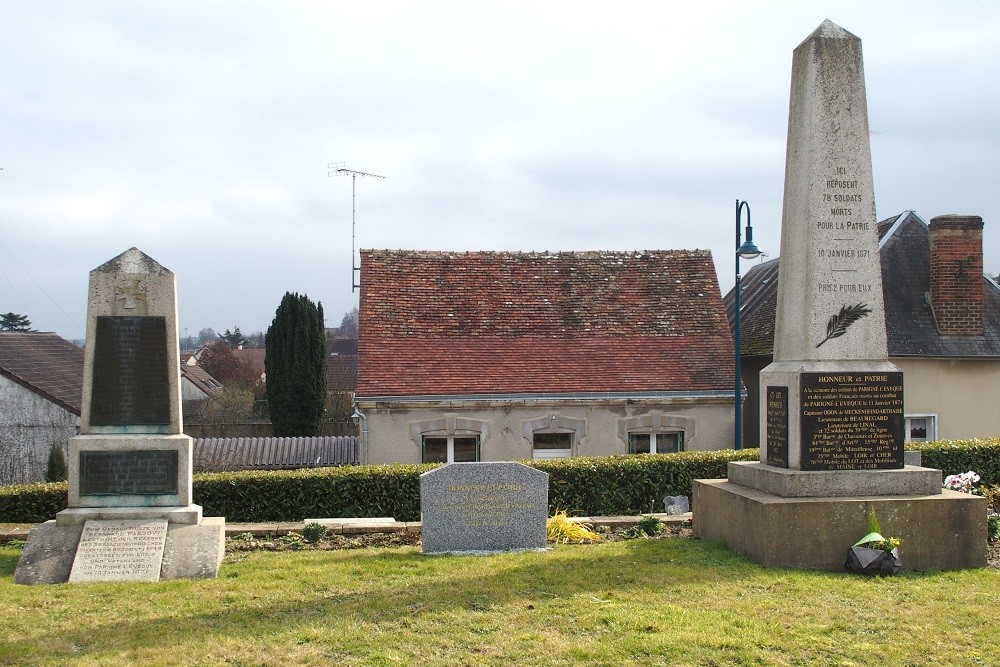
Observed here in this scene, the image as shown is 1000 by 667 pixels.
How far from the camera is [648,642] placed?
18.1 feet

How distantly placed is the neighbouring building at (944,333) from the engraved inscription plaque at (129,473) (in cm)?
1406

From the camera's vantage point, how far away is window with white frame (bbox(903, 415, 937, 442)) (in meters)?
19.5

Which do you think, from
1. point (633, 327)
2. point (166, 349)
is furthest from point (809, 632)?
point (633, 327)

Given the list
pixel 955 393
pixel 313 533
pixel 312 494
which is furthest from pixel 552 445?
pixel 955 393

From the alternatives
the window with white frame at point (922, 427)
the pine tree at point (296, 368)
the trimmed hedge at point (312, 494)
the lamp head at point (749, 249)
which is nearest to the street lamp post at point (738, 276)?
the lamp head at point (749, 249)

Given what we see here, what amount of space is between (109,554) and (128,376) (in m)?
1.98

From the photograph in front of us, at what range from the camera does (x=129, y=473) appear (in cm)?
907

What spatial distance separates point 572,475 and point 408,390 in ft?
17.2


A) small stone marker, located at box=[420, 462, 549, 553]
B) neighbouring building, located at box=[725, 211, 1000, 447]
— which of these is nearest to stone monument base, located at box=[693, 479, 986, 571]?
small stone marker, located at box=[420, 462, 549, 553]

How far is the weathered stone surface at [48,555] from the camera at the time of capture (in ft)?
26.1

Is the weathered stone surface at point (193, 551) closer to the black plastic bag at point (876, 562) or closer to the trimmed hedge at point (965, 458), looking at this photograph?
the black plastic bag at point (876, 562)

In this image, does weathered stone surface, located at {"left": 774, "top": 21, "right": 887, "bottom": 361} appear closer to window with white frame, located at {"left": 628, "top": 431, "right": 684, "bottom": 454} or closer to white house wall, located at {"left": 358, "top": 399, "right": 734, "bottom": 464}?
white house wall, located at {"left": 358, "top": 399, "right": 734, "bottom": 464}

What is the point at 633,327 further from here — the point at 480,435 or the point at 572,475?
the point at 572,475

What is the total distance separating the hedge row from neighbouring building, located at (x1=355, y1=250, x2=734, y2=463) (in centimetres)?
400
